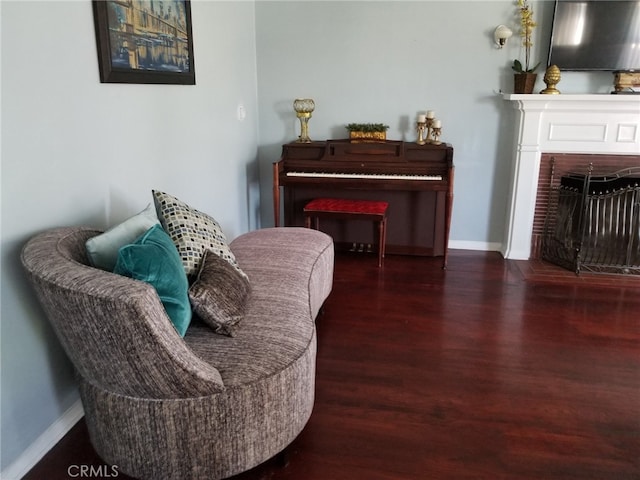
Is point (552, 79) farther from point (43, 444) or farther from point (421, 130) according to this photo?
point (43, 444)

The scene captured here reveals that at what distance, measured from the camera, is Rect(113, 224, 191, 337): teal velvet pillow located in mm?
1523

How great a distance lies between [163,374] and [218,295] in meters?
0.44

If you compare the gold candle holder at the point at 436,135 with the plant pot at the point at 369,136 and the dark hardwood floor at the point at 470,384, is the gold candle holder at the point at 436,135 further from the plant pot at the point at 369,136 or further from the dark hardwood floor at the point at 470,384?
the dark hardwood floor at the point at 470,384

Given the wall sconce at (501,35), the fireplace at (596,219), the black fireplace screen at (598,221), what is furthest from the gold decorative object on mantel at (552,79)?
the black fireplace screen at (598,221)

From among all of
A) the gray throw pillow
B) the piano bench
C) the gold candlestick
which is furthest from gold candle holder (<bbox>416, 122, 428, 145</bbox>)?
the gray throw pillow

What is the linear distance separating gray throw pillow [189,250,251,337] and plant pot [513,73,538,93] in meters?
2.65

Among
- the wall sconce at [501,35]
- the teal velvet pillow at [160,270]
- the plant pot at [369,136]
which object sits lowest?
the teal velvet pillow at [160,270]

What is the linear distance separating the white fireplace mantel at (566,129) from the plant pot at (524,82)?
3.3 inches

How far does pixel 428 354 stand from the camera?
2475 mm

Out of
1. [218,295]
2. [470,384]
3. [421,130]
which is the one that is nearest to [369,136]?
[421,130]

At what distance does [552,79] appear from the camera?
11.3 ft

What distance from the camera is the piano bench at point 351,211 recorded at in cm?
354

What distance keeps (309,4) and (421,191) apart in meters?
1.67

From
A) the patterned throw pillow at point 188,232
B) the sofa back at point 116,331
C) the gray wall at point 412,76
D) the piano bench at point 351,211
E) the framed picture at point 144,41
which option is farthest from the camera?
the gray wall at point 412,76
